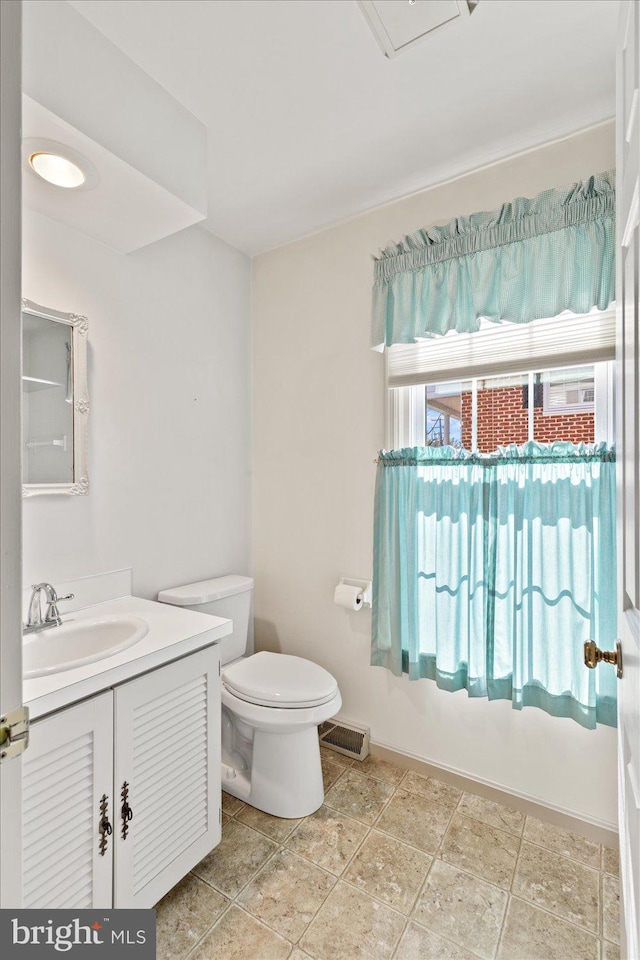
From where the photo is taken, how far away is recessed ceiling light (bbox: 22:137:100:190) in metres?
1.27

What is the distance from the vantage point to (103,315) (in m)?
1.82

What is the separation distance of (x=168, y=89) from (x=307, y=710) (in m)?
2.16

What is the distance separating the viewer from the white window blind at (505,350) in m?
1.62

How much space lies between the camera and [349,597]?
212cm

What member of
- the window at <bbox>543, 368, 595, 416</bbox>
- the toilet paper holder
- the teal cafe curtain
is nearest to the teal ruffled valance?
A: the window at <bbox>543, 368, 595, 416</bbox>

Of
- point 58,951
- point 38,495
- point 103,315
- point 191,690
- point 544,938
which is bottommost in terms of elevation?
point 544,938

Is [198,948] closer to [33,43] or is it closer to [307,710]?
[307,710]

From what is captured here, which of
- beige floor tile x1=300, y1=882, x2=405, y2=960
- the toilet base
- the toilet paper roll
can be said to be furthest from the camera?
the toilet paper roll

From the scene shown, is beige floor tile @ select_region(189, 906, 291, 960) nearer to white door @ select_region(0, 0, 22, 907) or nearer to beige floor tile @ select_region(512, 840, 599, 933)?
beige floor tile @ select_region(512, 840, 599, 933)

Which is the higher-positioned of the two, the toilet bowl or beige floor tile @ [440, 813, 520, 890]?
the toilet bowl

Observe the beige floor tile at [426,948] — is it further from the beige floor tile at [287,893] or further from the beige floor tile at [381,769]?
the beige floor tile at [381,769]

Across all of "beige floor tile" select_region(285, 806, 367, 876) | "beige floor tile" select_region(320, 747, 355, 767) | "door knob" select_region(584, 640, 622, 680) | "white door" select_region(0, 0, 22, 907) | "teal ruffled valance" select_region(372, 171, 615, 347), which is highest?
"teal ruffled valance" select_region(372, 171, 615, 347)

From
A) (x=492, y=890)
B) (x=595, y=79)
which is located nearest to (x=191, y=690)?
(x=492, y=890)
